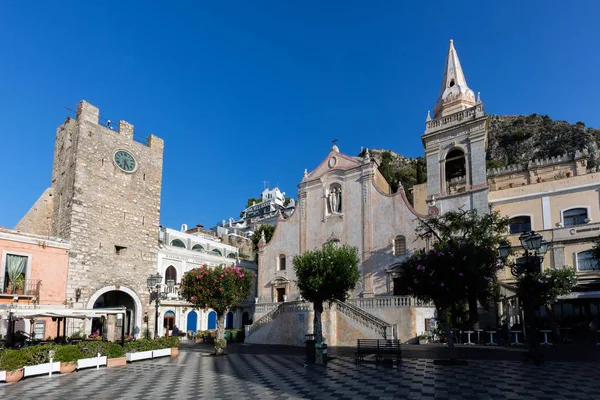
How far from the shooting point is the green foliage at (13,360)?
48.1 ft

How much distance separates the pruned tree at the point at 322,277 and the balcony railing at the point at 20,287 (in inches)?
636

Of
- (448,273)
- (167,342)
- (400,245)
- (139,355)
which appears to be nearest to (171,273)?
(167,342)

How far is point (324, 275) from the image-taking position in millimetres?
19562

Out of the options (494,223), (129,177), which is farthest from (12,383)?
(494,223)

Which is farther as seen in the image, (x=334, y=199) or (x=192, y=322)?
(x=192, y=322)

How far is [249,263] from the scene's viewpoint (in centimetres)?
4500

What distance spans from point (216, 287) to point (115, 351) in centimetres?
570

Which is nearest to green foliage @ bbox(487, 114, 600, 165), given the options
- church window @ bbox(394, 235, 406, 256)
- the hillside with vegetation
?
the hillside with vegetation

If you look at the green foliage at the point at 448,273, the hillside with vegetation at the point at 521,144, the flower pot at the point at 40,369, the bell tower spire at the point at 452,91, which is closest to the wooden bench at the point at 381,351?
the green foliage at the point at 448,273

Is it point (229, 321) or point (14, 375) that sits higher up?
point (14, 375)

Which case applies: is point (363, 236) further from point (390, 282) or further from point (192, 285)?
point (192, 285)

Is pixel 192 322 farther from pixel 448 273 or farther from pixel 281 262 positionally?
pixel 448 273

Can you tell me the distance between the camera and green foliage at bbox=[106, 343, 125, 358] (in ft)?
61.1

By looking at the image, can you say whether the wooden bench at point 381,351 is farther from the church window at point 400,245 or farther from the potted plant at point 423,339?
the church window at point 400,245
